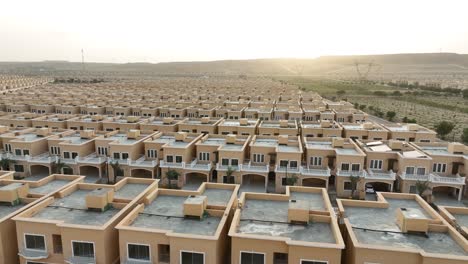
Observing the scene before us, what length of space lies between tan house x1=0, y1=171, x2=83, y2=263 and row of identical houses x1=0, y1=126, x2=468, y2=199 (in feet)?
39.2

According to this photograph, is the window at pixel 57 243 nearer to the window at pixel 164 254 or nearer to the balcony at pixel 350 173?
the window at pixel 164 254

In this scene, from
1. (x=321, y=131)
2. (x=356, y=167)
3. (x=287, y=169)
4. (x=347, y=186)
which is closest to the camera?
(x=356, y=167)

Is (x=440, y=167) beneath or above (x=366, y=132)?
beneath

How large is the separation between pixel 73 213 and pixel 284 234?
1306 centimetres

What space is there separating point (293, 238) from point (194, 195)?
7.76 meters

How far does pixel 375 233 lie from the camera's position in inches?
811

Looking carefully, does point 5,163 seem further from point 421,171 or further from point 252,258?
point 421,171

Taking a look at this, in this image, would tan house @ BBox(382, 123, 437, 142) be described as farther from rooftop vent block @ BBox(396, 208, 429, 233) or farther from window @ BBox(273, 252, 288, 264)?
window @ BBox(273, 252, 288, 264)

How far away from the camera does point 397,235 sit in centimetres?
2042

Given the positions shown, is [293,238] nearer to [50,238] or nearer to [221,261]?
[221,261]

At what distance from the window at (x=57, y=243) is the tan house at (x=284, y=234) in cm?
1028

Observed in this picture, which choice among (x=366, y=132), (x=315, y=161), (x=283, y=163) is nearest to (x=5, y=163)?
(x=283, y=163)

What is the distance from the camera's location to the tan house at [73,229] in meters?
20.3

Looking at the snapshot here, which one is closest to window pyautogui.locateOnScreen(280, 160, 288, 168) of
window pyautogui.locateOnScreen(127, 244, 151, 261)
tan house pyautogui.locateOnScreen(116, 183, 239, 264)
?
tan house pyautogui.locateOnScreen(116, 183, 239, 264)
